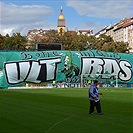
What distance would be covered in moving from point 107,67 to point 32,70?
1535 centimetres

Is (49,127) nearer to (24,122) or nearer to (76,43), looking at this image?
(24,122)

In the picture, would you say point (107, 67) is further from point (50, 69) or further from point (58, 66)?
point (50, 69)

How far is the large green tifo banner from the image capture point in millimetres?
67750

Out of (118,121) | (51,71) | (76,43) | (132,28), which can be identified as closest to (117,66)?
(51,71)

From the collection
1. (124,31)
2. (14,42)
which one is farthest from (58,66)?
(124,31)

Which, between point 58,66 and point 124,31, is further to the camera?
point 124,31

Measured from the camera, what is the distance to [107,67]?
76.0 metres

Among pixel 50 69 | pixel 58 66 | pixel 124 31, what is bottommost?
pixel 50 69

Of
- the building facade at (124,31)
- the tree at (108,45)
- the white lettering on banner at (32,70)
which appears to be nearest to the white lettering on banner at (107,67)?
the white lettering on banner at (32,70)

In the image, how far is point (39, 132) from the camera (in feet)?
45.2

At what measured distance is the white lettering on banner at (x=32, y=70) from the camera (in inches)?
2648

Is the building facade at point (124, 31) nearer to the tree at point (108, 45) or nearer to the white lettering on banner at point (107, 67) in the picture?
the tree at point (108, 45)

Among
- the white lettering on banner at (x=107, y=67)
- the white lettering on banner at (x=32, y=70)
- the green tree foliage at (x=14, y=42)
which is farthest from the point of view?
the green tree foliage at (x=14, y=42)

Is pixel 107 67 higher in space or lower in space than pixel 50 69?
higher
